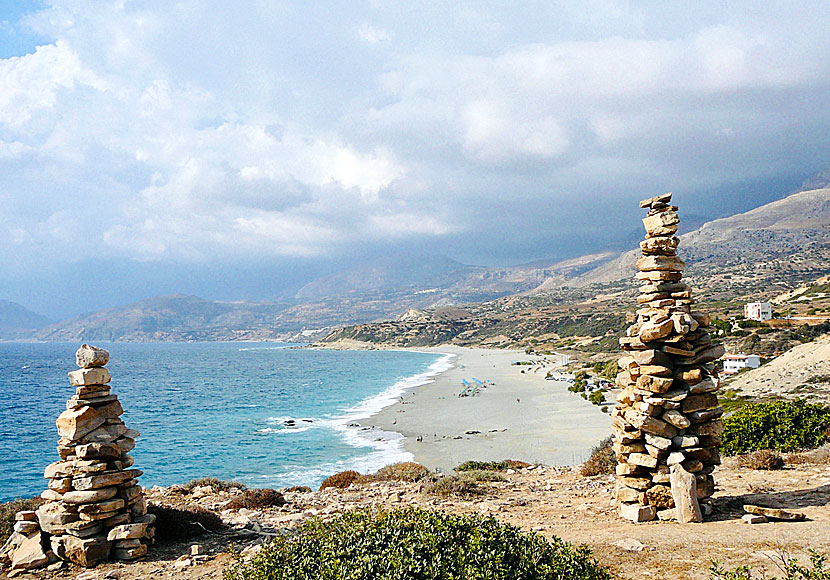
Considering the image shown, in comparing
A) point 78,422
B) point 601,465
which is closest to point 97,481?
point 78,422

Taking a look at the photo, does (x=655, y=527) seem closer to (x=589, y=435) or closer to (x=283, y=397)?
(x=589, y=435)

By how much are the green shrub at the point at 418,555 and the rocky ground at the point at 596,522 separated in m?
1.82

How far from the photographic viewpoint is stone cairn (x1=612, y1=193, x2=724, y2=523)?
9.11 meters

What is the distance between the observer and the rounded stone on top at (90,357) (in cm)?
934

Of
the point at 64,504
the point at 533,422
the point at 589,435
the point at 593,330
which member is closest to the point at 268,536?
the point at 64,504

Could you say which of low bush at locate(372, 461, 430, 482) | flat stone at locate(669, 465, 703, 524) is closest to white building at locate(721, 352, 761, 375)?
low bush at locate(372, 461, 430, 482)

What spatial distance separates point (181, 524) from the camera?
1002cm

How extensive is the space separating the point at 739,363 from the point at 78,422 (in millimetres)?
49879

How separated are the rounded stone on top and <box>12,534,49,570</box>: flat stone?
290 centimetres

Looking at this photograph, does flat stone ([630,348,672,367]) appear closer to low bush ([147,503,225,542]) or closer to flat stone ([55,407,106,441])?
low bush ([147,503,225,542])

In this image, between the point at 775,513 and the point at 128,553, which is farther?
the point at 128,553

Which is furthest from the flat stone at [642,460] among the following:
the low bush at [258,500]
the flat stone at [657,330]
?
the low bush at [258,500]

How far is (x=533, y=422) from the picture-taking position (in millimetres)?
37469

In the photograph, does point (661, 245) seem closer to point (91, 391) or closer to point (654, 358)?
point (654, 358)
